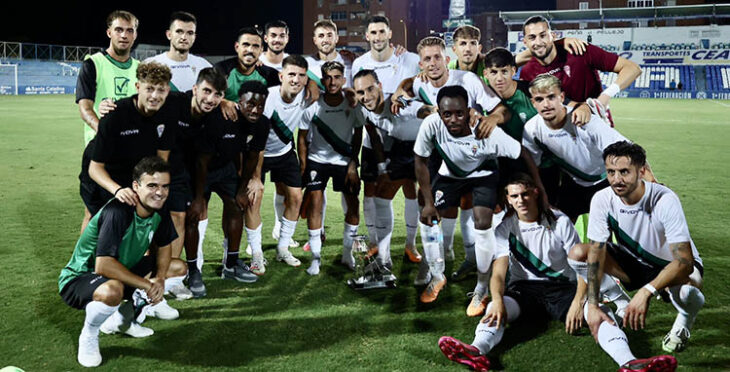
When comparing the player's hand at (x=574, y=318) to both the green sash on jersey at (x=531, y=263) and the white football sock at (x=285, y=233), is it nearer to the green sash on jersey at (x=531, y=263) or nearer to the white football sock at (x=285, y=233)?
the green sash on jersey at (x=531, y=263)

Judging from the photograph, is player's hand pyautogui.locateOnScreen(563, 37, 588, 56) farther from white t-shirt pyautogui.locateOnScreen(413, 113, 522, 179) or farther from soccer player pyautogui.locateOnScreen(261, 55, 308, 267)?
soccer player pyautogui.locateOnScreen(261, 55, 308, 267)

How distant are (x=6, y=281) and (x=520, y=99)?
449 cm

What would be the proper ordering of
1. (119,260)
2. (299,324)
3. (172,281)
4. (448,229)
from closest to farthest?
(119,260) < (299,324) < (172,281) < (448,229)

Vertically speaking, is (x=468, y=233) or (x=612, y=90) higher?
(x=612, y=90)

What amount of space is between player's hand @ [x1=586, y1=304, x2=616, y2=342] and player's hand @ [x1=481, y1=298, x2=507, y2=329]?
0.50 m

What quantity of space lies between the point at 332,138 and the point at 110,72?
199 centimetres

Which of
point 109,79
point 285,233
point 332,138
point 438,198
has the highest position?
point 109,79

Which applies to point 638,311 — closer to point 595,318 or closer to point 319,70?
point 595,318

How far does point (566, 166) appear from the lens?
4.75 metres

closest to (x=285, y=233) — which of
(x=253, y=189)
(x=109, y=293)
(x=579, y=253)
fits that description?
(x=253, y=189)

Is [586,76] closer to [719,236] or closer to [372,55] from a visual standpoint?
[372,55]

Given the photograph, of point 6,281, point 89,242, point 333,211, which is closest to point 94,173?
point 89,242

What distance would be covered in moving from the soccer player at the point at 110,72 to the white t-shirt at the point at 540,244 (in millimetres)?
3322

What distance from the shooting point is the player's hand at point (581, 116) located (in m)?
4.40
